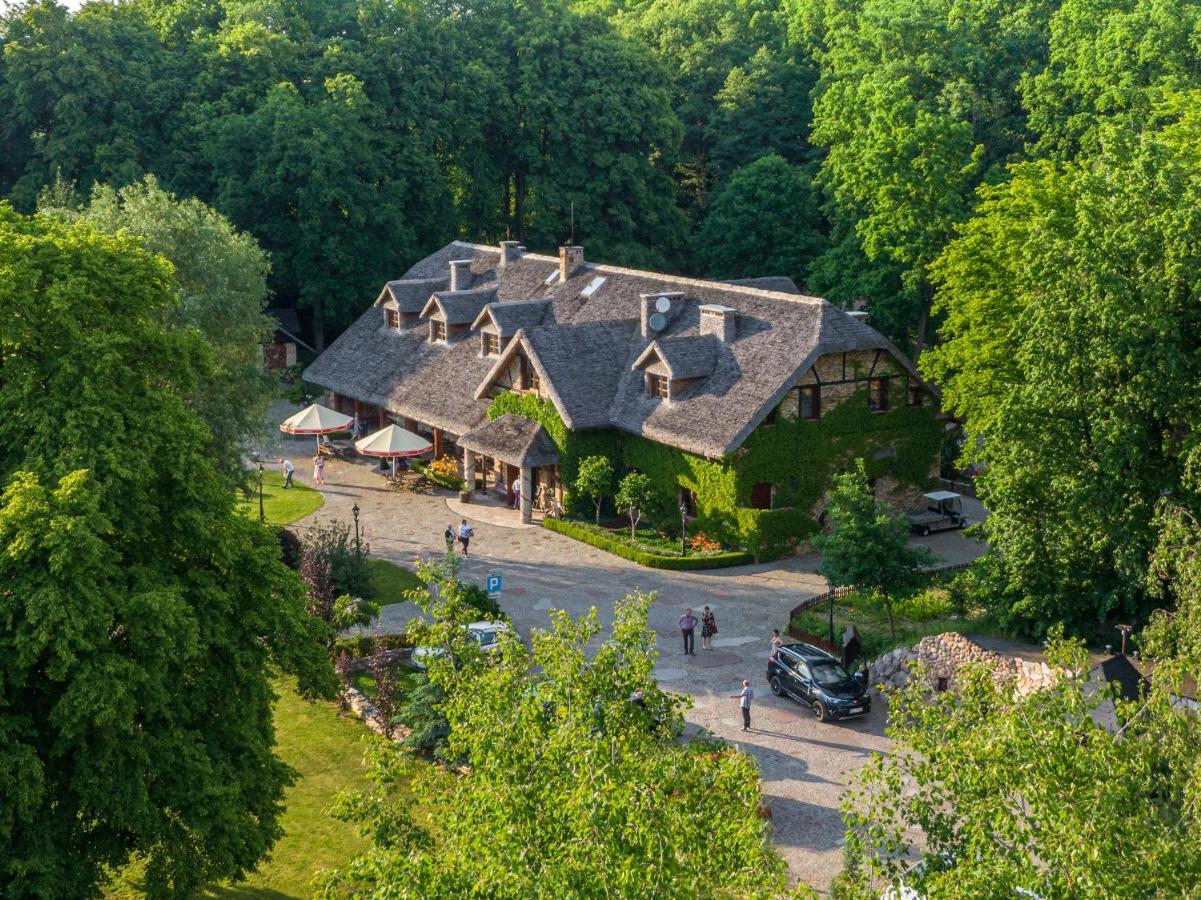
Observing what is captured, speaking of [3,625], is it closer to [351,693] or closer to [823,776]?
[351,693]

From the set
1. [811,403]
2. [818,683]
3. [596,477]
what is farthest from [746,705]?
[596,477]

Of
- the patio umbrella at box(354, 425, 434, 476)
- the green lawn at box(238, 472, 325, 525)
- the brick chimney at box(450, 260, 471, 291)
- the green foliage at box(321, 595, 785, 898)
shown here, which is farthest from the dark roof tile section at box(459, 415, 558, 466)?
the green foliage at box(321, 595, 785, 898)

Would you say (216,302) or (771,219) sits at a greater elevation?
(771,219)

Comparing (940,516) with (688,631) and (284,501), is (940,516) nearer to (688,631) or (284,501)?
(688,631)

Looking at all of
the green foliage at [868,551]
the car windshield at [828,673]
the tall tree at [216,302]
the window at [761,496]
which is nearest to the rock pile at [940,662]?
the car windshield at [828,673]

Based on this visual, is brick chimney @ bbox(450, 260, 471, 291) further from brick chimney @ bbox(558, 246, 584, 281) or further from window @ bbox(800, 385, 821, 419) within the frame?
window @ bbox(800, 385, 821, 419)

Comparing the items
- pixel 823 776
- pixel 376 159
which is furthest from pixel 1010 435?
pixel 376 159
